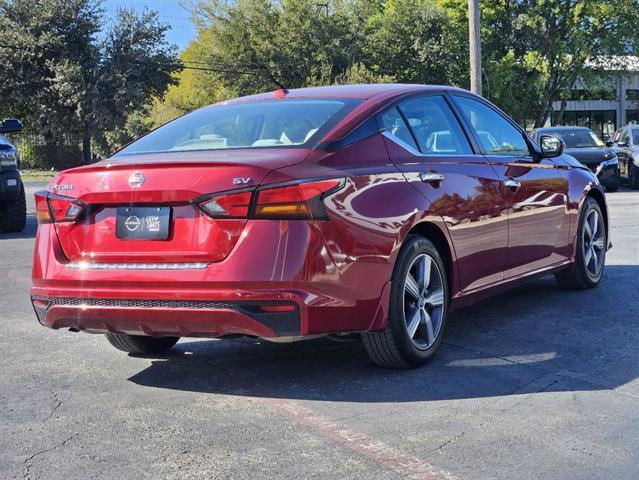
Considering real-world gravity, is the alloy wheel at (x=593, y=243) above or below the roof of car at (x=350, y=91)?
below

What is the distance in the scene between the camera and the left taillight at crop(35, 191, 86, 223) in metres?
4.36

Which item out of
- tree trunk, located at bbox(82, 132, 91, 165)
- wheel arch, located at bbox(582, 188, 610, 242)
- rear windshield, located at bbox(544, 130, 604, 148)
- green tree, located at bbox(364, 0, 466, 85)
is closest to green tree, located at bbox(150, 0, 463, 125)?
green tree, located at bbox(364, 0, 466, 85)

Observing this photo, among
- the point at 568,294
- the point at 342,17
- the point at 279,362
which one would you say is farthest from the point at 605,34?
the point at 279,362

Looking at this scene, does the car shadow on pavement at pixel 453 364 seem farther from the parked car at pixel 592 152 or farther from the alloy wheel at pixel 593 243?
the parked car at pixel 592 152

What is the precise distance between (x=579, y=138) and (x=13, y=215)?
503 inches

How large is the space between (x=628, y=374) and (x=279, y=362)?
186 cm

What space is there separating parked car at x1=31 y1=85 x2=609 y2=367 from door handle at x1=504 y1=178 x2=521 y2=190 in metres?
0.20

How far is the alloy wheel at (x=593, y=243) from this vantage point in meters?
6.94

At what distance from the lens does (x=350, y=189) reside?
4184 mm

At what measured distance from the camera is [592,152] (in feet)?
63.2

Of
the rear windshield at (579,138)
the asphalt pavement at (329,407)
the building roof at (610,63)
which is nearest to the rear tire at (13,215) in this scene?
the asphalt pavement at (329,407)

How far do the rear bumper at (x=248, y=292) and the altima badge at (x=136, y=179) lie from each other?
399mm

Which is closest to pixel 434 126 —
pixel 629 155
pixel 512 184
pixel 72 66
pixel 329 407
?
pixel 512 184

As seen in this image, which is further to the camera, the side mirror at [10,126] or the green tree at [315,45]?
the green tree at [315,45]
